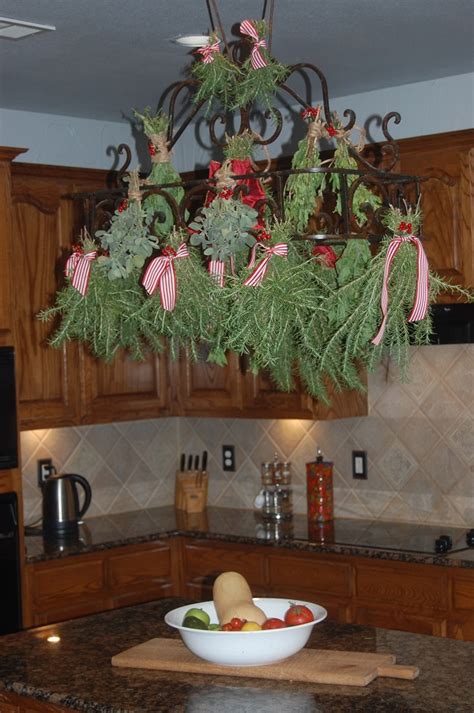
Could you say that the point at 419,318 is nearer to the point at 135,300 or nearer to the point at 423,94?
the point at 135,300

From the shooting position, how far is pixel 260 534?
473 centimetres

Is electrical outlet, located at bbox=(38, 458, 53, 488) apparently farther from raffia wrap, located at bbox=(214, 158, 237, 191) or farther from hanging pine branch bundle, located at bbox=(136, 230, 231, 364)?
raffia wrap, located at bbox=(214, 158, 237, 191)

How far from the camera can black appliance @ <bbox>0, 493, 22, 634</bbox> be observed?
4336mm

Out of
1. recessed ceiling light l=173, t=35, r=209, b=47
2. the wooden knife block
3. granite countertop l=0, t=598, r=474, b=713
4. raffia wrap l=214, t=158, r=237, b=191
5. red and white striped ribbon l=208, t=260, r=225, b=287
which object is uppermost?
recessed ceiling light l=173, t=35, r=209, b=47

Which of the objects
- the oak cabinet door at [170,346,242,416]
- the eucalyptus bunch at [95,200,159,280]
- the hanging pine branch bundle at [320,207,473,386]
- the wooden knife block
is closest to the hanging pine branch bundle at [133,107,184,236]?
the eucalyptus bunch at [95,200,159,280]

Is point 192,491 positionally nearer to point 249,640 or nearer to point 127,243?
point 249,640

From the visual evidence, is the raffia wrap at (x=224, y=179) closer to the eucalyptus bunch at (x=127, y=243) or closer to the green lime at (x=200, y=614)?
the eucalyptus bunch at (x=127, y=243)

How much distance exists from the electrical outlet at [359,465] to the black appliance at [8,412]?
153 cm

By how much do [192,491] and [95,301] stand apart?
294cm

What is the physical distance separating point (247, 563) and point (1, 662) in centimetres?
186

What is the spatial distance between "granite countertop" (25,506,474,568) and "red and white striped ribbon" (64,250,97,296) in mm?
2057

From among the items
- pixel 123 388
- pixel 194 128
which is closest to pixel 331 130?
pixel 123 388

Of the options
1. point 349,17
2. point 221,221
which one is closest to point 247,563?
point 349,17

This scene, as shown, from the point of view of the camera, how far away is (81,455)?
17.3ft
